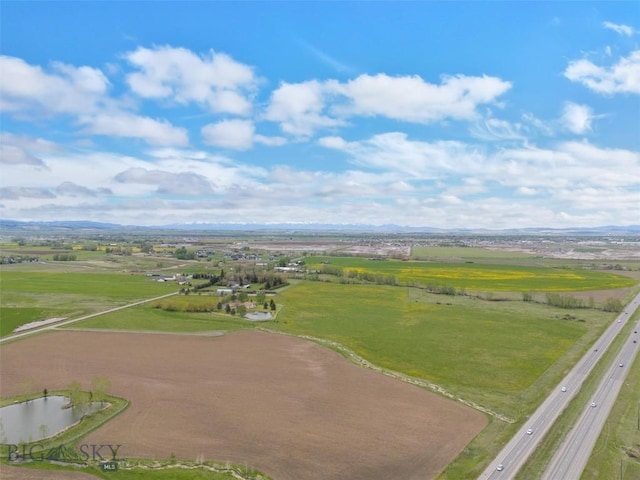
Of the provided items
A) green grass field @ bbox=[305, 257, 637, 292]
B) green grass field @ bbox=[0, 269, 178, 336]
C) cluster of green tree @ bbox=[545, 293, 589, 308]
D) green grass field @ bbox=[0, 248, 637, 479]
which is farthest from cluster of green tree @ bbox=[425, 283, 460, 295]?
green grass field @ bbox=[0, 269, 178, 336]

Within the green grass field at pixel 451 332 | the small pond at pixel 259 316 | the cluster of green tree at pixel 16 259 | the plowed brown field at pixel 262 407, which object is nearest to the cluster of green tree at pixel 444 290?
the green grass field at pixel 451 332

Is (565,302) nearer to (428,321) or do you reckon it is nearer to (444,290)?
(444,290)

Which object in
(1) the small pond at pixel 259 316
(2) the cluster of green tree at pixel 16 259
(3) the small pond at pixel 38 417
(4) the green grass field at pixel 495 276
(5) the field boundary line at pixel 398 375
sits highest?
(2) the cluster of green tree at pixel 16 259

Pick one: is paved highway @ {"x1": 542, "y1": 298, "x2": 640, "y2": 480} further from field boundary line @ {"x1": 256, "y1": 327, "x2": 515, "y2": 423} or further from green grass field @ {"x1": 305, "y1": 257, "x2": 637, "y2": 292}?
green grass field @ {"x1": 305, "y1": 257, "x2": 637, "y2": 292}

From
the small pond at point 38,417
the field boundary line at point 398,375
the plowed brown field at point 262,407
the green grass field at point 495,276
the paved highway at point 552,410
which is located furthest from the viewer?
the green grass field at point 495,276

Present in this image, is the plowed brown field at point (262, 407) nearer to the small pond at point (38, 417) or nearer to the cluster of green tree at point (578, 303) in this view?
the small pond at point (38, 417)

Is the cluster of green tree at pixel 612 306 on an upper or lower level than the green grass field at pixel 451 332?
upper

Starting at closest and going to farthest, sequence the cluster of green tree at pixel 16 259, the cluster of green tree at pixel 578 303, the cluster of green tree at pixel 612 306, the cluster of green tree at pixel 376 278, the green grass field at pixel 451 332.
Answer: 1. the green grass field at pixel 451 332
2. the cluster of green tree at pixel 612 306
3. the cluster of green tree at pixel 578 303
4. the cluster of green tree at pixel 376 278
5. the cluster of green tree at pixel 16 259

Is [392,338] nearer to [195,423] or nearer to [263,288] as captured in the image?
[195,423]

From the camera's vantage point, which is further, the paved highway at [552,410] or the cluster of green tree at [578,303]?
the cluster of green tree at [578,303]
